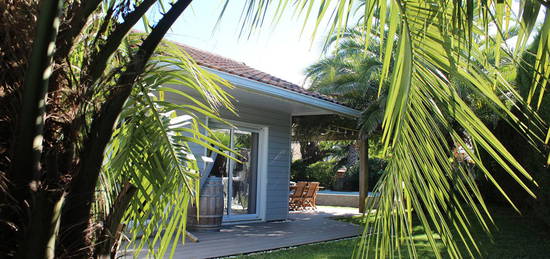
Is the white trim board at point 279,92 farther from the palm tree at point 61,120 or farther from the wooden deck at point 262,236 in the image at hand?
the palm tree at point 61,120

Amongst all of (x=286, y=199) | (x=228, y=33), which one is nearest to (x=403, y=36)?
(x=228, y=33)

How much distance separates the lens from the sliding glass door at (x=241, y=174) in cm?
1112

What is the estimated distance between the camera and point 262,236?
9.16m

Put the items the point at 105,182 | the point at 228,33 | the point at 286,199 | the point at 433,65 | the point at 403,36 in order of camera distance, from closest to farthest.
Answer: the point at 403,36 < the point at 433,65 < the point at 228,33 < the point at 105,182 < the point at 286,199

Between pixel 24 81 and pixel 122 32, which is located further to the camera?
pixel 122 32

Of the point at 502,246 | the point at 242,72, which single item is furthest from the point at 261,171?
the point at 502,246

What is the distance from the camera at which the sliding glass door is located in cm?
1112

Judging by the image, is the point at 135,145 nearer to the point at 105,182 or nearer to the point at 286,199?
A: the point at 105,182

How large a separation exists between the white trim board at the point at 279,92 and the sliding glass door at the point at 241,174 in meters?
1.99

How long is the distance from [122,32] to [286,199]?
1090cm

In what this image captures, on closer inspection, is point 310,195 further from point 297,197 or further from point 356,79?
point 356,79

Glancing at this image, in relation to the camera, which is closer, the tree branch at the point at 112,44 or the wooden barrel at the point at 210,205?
the tree branch at the point at 112,44

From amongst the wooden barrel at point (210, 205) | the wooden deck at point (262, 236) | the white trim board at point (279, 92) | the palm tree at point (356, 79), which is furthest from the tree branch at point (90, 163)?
the palm tree at point (356, 79)

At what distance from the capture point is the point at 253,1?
5.13 ft
